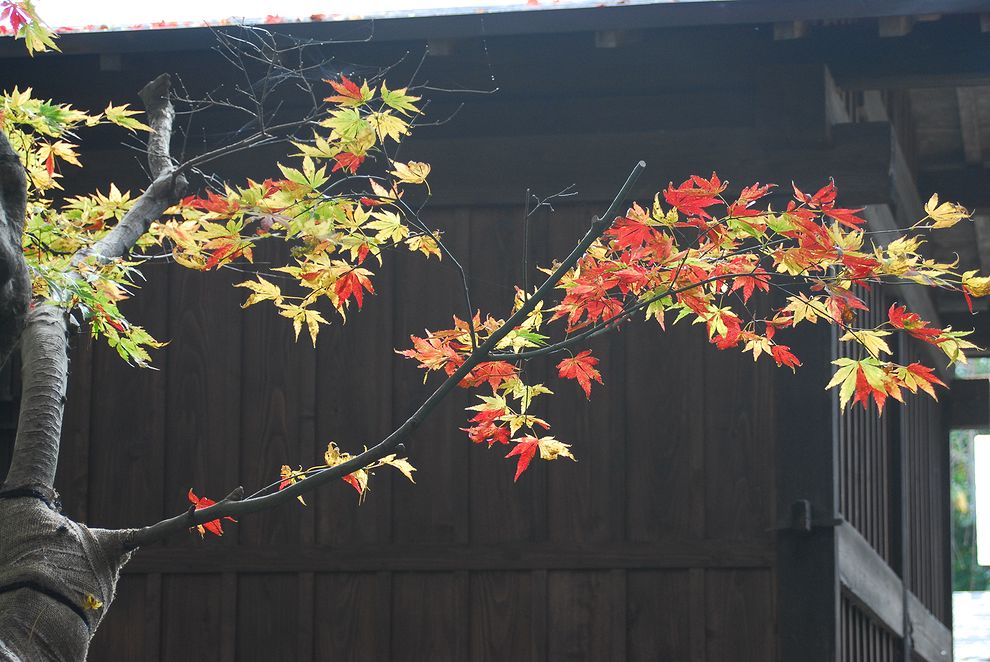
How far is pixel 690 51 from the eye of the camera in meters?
5.35

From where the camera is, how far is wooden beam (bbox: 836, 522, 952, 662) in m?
5.64

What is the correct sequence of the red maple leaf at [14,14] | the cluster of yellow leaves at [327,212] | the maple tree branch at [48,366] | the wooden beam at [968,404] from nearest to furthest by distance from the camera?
the maple tree branch at [48,366]
the cluster of yellow leaves at [327,212]
the red maple leaf at [14,14]
the wooden beam at [968,404]

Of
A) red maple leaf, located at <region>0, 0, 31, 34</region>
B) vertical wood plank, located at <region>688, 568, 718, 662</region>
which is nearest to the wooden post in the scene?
vertical wood plank, located at <region>688, 568, 718, 662</region>

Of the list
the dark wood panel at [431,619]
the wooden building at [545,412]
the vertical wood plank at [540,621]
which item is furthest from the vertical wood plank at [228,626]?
the vertical wood plank at [540,621]

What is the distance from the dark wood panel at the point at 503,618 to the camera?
5387 millimetres

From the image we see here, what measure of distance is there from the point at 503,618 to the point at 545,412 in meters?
0.91

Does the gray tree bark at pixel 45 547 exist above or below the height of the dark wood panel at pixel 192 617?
above

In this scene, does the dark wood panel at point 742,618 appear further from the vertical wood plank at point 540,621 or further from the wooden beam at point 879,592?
the vertical wood plank at point 540,621

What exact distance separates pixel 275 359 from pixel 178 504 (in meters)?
0.80

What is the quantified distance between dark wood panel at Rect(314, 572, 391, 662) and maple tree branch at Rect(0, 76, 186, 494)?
2.18 metres

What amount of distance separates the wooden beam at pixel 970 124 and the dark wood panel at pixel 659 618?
351cm

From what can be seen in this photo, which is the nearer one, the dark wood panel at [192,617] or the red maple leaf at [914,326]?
the red maple leaf at [914,326]

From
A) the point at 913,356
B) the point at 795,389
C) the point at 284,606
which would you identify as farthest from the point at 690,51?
the point at 913,356

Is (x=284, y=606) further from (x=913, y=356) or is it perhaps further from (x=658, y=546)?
(x=913, y=356)
